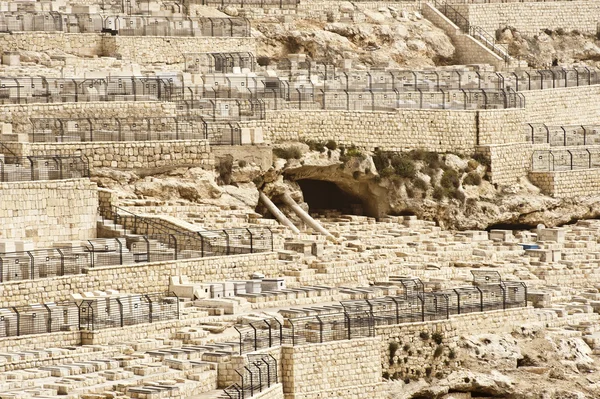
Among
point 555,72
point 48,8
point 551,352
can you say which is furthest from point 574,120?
point 551,352

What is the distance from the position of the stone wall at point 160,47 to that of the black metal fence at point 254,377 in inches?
909

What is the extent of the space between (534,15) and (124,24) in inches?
772

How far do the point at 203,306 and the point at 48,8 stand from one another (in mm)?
21178

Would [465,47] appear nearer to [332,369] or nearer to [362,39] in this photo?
[362,39]

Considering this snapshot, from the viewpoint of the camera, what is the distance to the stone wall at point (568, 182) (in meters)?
73.4

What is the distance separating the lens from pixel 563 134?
76000 millimetres

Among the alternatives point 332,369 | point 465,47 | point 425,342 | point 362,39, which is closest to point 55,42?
point 362,39

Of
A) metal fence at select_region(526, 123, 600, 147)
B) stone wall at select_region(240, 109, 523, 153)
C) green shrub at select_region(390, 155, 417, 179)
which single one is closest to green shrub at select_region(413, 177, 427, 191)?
green shrub at select_region(390, 155, 417, 179)

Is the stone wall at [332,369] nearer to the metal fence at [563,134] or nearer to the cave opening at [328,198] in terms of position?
the cave opening at [328,198]

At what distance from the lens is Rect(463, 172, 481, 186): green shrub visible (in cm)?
7194

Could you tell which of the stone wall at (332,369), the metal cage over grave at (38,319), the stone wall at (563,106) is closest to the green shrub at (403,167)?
the stone wall at (563,106)

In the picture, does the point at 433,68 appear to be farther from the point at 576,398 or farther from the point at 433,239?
the point at 576,398

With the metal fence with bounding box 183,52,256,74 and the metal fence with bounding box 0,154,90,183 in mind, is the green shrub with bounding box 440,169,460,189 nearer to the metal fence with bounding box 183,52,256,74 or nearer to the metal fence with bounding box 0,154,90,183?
the metal fence with bounding box 183,52,256,74

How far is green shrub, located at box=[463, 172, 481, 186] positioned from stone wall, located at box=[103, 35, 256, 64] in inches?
349
